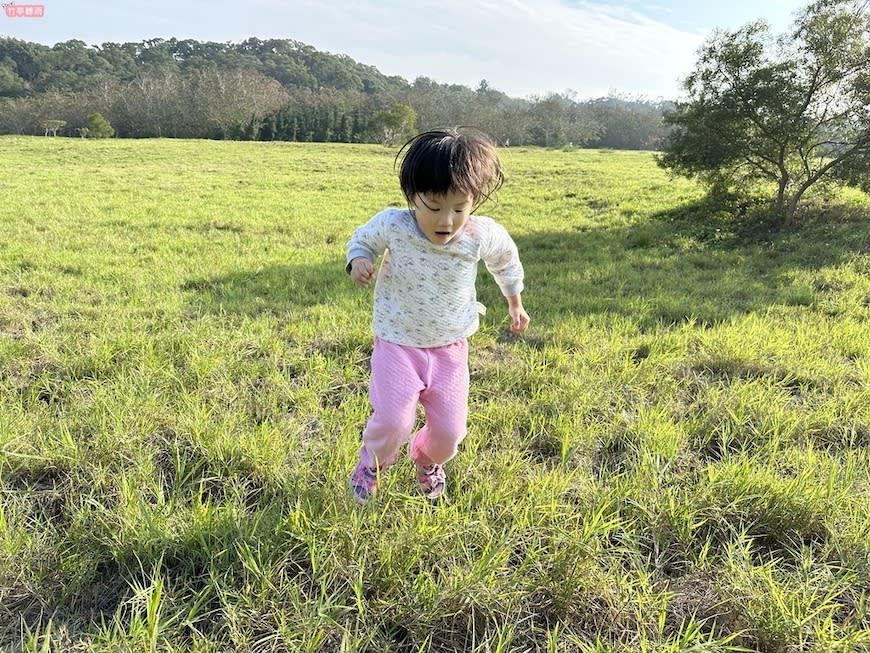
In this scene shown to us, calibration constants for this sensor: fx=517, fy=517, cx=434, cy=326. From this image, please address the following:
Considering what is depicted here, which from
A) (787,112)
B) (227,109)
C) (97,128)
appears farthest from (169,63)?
(787,112)

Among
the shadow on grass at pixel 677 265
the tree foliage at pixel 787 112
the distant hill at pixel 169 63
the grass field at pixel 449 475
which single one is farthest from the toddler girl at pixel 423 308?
the distant hill at pixel 169 63

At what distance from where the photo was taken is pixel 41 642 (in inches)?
62.7

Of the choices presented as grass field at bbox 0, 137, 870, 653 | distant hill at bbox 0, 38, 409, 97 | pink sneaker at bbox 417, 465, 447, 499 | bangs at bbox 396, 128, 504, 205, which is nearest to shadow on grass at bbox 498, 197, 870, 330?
grass field at bbox 0, 137, 870, 653

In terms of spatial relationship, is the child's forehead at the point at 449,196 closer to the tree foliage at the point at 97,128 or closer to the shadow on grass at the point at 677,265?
the shadow on grass at the point at 677,265

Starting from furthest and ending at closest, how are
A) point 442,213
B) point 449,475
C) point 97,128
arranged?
point 97,128, point 449,475, point 442,213

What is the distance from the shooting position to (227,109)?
55531mm

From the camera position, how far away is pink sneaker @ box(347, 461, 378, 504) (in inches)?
84.2

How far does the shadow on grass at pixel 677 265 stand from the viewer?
16.4 ft

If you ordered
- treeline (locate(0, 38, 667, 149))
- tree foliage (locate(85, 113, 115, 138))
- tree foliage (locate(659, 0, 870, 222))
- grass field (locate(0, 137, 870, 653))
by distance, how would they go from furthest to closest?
treeline (locate(0, 38, 667, 149)) → tree foliage (locate(85, 113, 115, 138)) → tree foliage (locate(659, 0, 870, 222)) → grass field (locate(0, 137, 870, 653))

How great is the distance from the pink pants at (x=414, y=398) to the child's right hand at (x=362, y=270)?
0.31 metres

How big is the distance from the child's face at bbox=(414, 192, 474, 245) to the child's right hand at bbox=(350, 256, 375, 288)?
0.84 feet

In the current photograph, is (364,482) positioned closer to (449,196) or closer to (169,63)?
(449,196)

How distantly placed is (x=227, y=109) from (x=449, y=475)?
62.5m

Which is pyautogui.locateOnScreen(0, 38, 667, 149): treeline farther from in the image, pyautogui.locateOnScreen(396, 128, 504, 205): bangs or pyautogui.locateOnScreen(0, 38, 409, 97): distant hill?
pyautogui.locateOnScreen(396, 128, 504, 205): bangs
